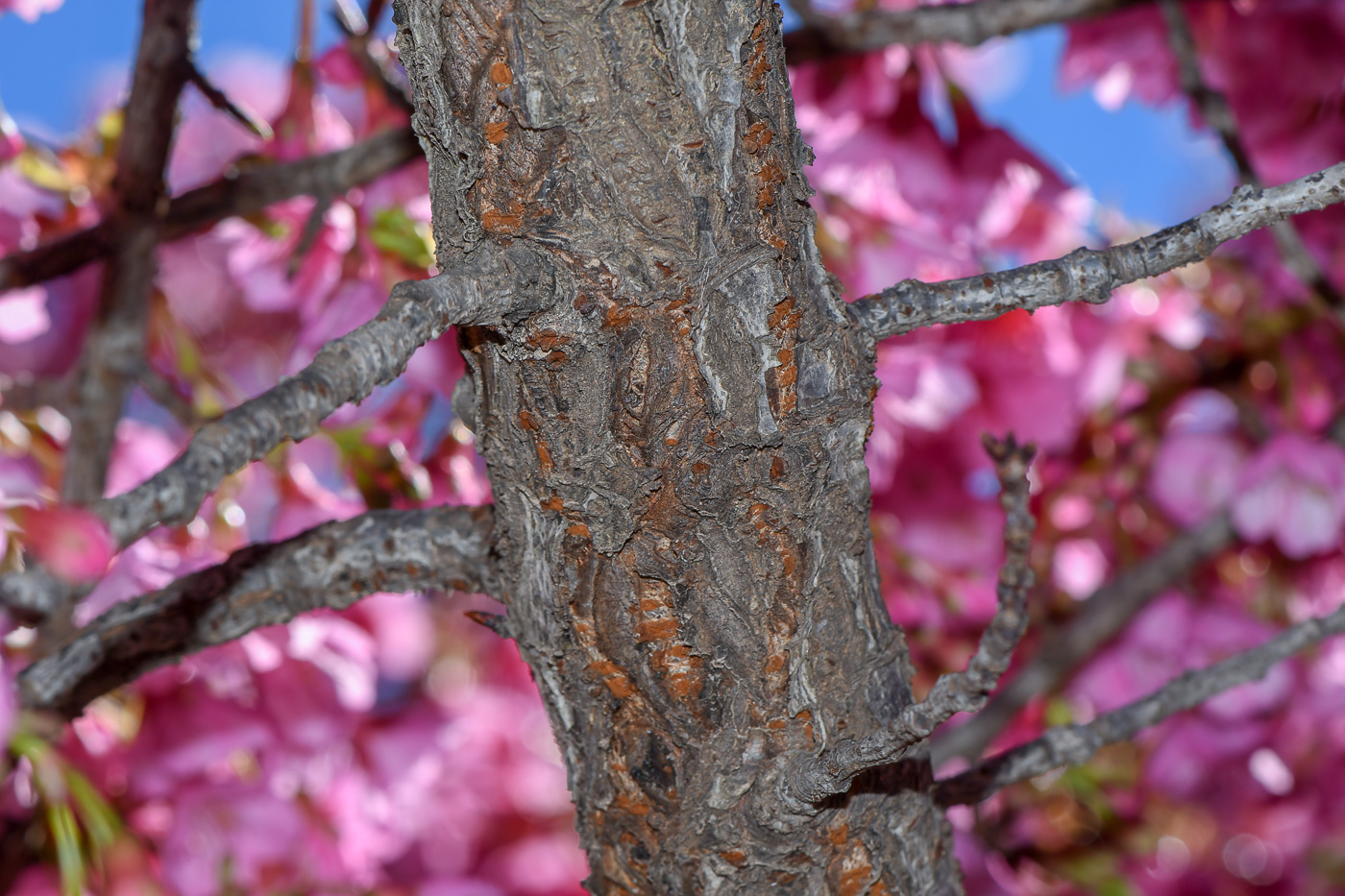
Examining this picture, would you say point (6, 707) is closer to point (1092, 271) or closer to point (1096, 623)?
point (1092, 271)

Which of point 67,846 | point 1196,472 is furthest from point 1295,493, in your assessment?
point 67,846

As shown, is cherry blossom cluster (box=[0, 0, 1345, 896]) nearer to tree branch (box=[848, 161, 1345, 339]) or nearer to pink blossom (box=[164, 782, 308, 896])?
pink blossom (box=[164, 782, 308, 896])

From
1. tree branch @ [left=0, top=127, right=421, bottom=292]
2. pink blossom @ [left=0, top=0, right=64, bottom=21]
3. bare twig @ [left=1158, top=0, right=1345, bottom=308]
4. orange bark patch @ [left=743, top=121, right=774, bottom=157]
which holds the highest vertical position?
pink blossom @ [left=0, top=0, right=64, bottom=21]

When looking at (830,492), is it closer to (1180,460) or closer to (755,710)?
(755,710)

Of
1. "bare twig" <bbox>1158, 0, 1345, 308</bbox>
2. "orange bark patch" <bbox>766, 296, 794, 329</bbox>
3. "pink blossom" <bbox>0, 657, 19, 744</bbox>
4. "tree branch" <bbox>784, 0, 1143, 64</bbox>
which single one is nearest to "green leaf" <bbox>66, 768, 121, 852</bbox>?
"pink blossom" <bbox>0, 657, 19, 744</bbox>

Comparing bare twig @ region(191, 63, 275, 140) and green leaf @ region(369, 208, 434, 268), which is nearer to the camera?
bare twig @ region(191, 63, 275, 140)

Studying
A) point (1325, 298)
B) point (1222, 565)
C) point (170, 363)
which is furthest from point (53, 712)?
point (1222, 565)

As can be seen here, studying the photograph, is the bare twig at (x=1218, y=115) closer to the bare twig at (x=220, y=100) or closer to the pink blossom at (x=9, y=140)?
the bare twig at (x=220, y=100)

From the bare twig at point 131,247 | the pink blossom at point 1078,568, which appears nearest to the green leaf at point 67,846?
the bare twig at point 131,247
